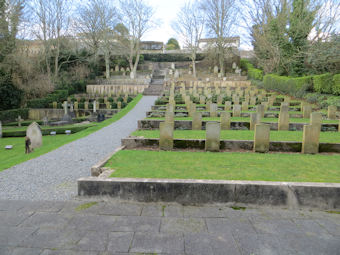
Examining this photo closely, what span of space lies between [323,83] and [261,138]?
45.8ft

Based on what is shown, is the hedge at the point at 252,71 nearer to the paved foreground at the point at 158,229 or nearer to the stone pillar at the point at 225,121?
the stone pillar at the point at 225,121

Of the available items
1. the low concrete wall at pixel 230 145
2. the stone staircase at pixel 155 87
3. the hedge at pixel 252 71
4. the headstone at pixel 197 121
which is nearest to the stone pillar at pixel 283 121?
the headstone at pixel 197 121

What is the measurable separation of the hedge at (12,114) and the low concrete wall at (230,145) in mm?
19990

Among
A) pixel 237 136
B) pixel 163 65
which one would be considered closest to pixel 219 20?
pixel 163 65

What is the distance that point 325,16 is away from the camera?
2083 cm

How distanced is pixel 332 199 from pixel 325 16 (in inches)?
867

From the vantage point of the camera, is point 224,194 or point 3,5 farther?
point 3,5

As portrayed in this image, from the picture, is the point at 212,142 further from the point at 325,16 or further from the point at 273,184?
the point at 325,16

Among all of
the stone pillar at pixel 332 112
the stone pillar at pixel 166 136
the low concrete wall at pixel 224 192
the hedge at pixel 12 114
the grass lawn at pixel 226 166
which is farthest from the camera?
the hedge at pixel 12 114

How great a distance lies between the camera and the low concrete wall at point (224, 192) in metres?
4.28

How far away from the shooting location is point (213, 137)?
718 cm

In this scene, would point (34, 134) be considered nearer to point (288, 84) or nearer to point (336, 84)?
point (336, 84)

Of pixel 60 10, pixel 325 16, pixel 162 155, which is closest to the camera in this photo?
pixel 162 155

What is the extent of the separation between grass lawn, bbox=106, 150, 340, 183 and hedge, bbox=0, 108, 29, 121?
20.8 metres
